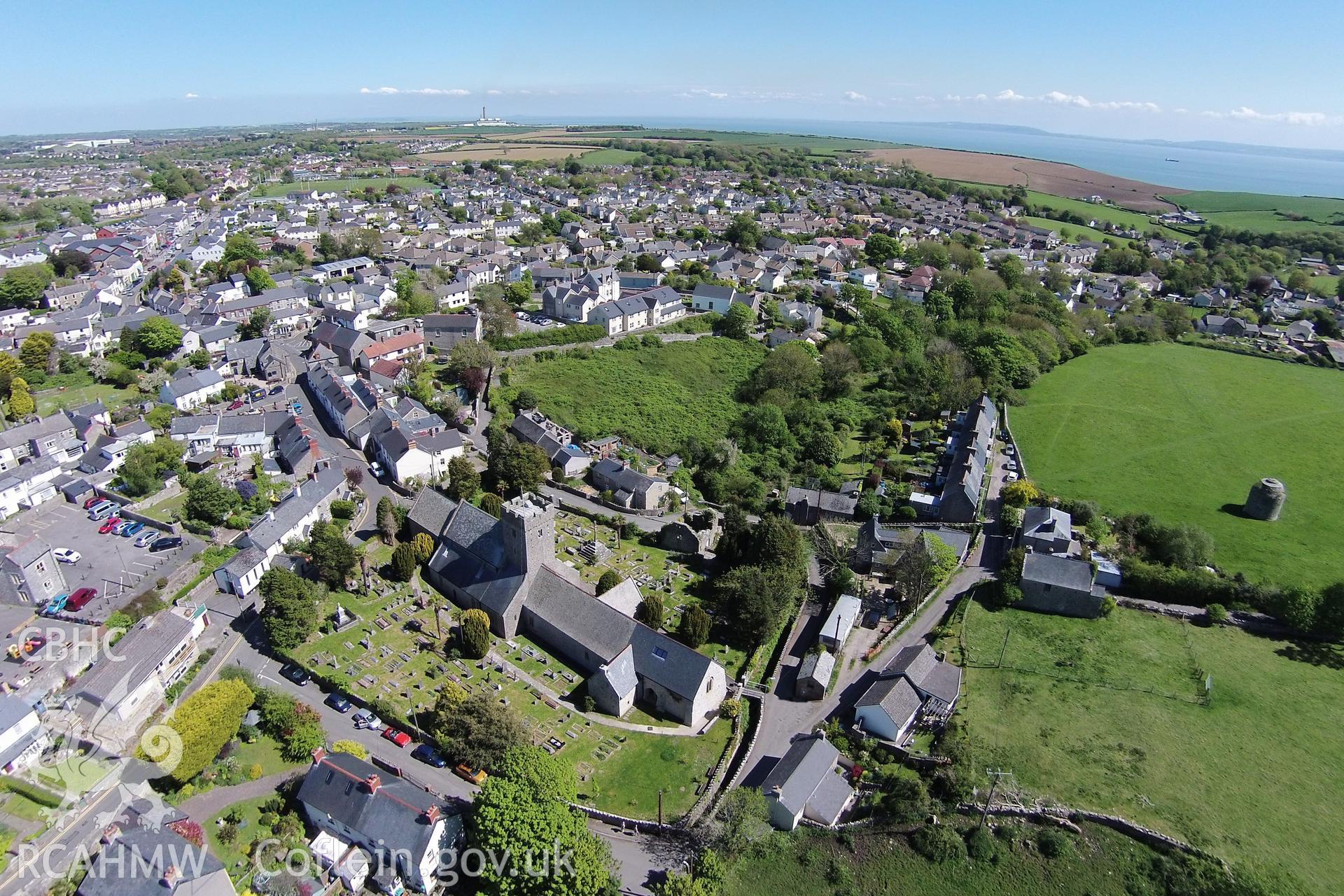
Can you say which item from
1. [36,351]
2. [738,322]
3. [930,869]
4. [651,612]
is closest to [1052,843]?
[930,869]

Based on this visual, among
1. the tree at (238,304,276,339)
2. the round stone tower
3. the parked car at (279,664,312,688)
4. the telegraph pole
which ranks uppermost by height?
the tree at (238,304,276,339)

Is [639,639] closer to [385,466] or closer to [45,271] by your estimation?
[385,466]

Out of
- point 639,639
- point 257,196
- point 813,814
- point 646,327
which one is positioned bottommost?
point 813,814

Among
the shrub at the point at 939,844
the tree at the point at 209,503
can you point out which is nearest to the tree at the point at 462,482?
the tree at the point at 209,503

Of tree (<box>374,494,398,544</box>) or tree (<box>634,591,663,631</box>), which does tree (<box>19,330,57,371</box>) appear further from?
tree (<box>634,591,663,631</box>)

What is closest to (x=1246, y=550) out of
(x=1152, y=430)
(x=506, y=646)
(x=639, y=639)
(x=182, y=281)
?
(x=1152, y=430)

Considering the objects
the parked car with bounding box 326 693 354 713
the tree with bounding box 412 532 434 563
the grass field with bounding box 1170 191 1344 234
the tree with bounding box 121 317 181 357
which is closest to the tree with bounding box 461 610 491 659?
the parked car with bounding box 326 693 354 713

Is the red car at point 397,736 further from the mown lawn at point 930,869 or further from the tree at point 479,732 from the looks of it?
the mown lawn at point 930,869

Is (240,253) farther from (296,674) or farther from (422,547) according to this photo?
(296,674)
